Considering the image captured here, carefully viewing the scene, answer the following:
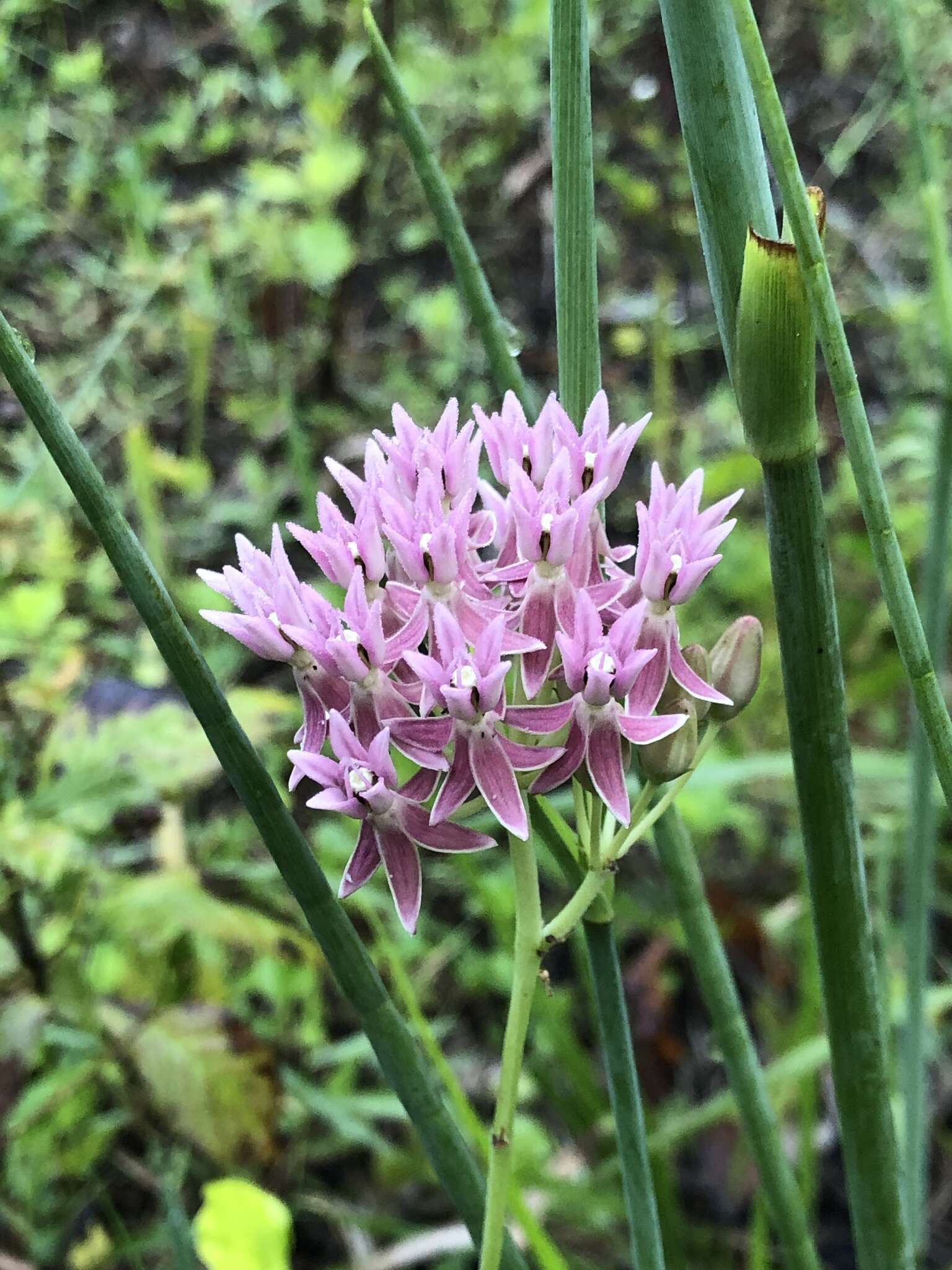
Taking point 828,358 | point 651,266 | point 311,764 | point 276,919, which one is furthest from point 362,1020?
point 651,266

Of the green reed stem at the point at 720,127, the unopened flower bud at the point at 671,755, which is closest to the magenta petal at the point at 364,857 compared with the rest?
the unopened flower bud at the point at 671,755

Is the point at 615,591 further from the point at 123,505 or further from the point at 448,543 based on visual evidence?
the point at 123,505

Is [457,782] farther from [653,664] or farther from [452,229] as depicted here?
[452,229]

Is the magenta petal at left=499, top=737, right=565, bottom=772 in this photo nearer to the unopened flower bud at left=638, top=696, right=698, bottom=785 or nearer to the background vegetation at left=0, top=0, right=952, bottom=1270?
the unopened flower bud at left=638, top=696, right=698, bottom=785

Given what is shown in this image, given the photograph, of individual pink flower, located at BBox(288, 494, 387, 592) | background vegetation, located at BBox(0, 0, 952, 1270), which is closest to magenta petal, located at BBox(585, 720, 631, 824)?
individual pink flower, located at BBox(288, 494, 387, 592)

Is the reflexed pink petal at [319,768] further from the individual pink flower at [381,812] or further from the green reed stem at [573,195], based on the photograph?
the green reed stem at [573,195]
